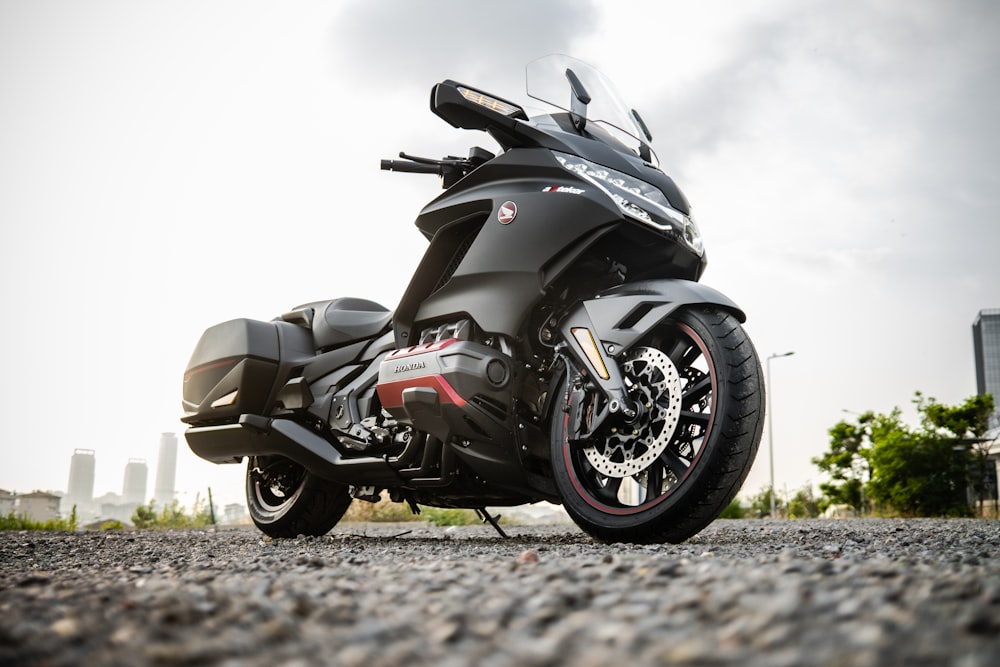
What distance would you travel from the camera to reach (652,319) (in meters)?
2.93

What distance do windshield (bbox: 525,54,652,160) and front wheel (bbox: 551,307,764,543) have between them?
1.26 meters

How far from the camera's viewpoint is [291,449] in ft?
14.1

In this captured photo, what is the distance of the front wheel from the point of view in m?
2.73

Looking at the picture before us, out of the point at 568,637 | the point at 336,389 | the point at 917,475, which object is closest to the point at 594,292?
the point at 336,389

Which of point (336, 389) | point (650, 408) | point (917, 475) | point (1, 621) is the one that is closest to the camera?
point (1, 621)

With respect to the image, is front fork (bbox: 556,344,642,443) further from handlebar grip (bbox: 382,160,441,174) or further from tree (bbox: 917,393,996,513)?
tree (bbox: 917,393,996,513)

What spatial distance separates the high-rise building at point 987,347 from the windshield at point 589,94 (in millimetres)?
116784

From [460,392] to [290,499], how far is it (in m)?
2.15

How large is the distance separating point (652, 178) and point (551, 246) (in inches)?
24.2

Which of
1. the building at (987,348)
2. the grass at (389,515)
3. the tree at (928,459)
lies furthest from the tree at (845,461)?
the building at (987,348)

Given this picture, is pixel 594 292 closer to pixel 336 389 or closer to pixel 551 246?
pixel 551 246

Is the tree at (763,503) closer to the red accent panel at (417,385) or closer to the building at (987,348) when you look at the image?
the red accent panel at (417,385)

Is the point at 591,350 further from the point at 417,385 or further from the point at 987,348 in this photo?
the point at 987,348

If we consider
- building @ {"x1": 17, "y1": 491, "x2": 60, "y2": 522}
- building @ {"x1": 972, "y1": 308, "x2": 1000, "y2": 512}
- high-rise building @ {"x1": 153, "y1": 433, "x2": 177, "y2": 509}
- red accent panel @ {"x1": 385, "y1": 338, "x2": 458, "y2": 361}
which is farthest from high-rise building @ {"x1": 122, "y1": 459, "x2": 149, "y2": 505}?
building @ {"x1": 972, "y1": 308, "x2": 1000, "y2": 512}
